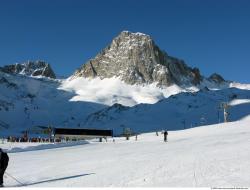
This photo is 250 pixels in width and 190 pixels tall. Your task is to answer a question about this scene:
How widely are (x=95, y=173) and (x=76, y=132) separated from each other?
4010 inches

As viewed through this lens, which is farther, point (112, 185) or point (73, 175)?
point (73, 175)

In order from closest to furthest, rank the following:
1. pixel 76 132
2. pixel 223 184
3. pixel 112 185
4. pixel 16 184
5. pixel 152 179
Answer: pixel 223 184, pixel 112 185, pixel 152 179, pixel 16 184, pixel 76 132

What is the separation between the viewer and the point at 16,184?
19.2m

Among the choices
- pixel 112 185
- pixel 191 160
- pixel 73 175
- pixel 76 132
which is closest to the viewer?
A: pixel 112 185

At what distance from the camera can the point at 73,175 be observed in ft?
68.6

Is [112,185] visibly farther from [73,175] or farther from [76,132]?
[76,132]

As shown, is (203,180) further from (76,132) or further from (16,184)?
(76,132)

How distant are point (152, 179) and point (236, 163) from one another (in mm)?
5248

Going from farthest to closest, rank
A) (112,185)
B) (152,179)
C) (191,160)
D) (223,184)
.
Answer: (191,160), (152,179), (112,185), (223,184)

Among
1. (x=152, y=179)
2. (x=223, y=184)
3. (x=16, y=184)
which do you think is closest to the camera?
(x=223, y=184)

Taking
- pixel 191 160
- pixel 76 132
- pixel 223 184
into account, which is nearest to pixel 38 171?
pixel 191 160

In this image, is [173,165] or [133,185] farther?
[173,165]

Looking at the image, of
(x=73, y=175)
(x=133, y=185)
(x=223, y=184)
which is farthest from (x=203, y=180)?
(x=73, y=175)

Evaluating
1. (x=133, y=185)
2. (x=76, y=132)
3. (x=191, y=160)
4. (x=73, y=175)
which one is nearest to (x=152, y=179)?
(x=133, y=185)
